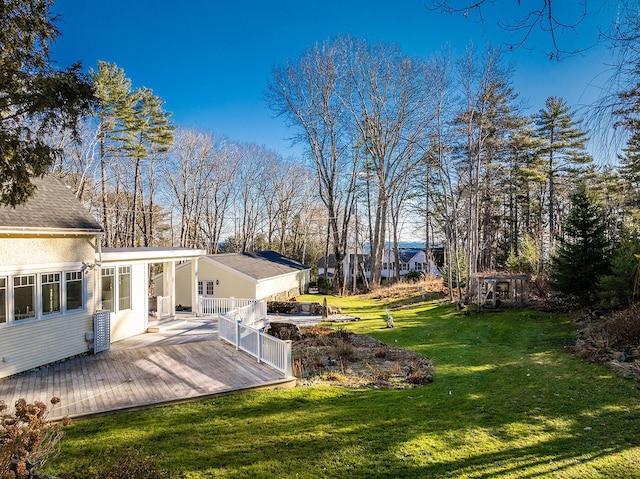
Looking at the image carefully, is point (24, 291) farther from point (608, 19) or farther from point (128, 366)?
point (608, 19)

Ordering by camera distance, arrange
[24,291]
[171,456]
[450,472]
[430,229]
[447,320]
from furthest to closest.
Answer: [430,229] → [447,320] → [24,291] → [171,456] → [450,472]

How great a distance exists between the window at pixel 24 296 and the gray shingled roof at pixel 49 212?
127cm

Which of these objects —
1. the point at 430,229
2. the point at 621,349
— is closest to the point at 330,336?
the point at 621,349

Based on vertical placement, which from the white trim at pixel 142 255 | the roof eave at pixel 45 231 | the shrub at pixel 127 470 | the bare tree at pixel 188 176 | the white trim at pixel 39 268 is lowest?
the shrub at pixel 127 470

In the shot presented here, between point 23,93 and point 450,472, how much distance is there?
7702 millimetres

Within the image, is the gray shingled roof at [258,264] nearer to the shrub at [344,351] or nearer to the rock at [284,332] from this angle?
the rock at [284,332]

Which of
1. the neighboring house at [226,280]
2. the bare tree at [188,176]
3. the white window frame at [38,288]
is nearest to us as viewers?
the white window frame at [38,288]

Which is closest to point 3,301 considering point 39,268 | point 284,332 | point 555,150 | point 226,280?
point 39,268

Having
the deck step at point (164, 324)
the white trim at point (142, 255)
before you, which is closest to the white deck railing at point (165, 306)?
the deck step at point (164, 324)

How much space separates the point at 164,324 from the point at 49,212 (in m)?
6.35

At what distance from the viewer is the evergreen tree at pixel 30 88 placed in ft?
16.2

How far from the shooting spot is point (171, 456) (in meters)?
5.22

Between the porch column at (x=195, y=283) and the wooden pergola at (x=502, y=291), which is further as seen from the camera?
the wooden pergola at (x=502, y=291)

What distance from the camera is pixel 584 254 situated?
15141mm
